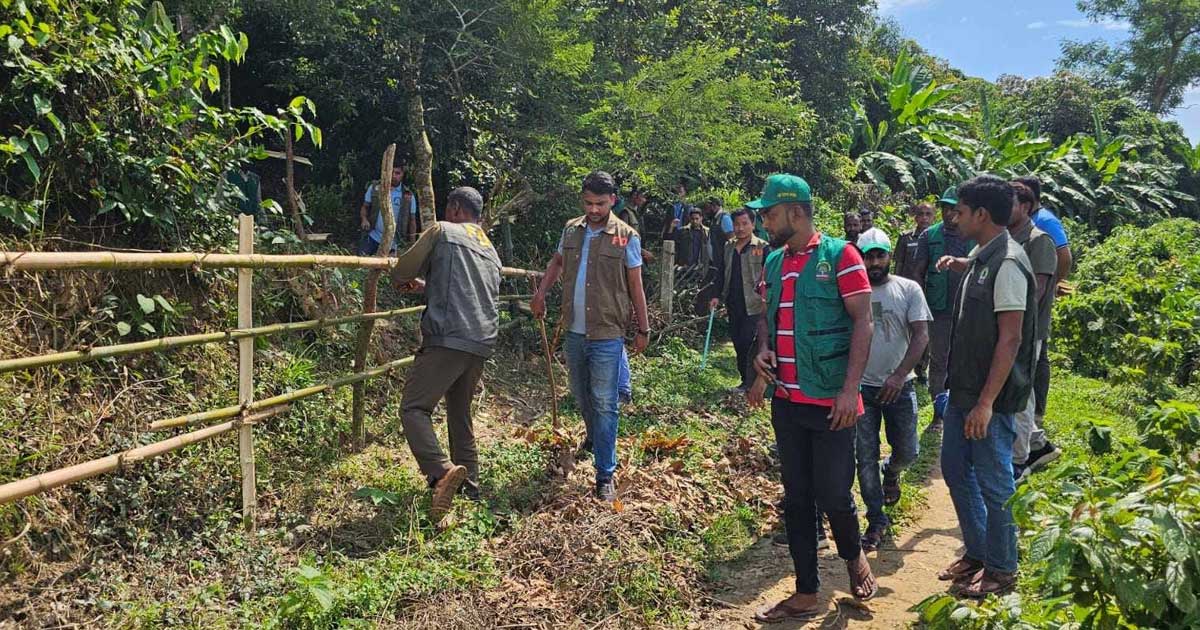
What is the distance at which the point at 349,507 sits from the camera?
456cm

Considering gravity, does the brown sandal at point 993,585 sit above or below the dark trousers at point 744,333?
below

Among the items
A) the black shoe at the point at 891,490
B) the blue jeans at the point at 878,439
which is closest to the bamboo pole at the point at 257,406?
the blue jeans at the point at 878,439

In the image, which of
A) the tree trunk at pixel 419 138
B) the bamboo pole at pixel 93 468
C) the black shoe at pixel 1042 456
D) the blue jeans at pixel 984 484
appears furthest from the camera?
the tree trunk at pixel 419 138

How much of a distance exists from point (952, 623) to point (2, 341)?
13.7 feet

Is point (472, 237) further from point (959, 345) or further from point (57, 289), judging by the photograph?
point (959, 345)

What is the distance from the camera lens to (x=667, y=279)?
9.90 metres

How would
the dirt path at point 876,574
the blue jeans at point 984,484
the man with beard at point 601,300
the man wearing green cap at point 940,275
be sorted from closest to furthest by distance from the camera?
the blue jeans at point 984,484, the dirt path at point 876,574, the man with beard at point 601,300, the man wearing green cap at point 940,275

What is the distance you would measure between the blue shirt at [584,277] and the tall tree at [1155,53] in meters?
33.3

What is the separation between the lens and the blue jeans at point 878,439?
4461mm

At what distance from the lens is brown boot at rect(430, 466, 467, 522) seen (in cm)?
436

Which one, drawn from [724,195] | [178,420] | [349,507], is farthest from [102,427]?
[724,195]

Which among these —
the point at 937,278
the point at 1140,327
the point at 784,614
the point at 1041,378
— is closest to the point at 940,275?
the point at 937,278

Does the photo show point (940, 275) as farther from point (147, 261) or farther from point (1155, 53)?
point (1155, 53)

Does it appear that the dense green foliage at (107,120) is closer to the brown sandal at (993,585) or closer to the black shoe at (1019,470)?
the brown sandal at (993,585)
